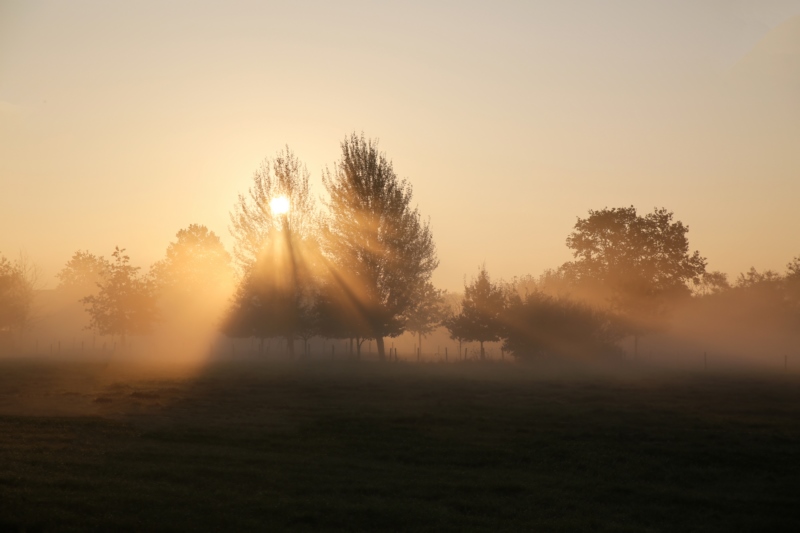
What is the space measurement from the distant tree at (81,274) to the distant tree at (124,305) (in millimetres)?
75023

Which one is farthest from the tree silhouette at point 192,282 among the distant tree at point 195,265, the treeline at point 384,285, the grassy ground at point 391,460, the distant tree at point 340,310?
the grassy ground at point 391,460

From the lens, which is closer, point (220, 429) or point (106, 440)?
point (106, 440)

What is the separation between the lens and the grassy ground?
1512 centimetres

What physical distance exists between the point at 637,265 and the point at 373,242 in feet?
119

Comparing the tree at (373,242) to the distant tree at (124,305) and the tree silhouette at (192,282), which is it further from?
the tree silhouette at (192,282)

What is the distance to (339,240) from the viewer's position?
60.0 m

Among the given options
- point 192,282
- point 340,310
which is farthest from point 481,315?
point 192,282

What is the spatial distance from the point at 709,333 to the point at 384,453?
98169 millimetres

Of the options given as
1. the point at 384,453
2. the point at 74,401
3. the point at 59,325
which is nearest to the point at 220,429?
the point at 384,453

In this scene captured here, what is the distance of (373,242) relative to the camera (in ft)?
194

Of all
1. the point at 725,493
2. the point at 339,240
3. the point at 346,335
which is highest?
the point at 339,240

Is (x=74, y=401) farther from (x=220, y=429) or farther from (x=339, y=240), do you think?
(x=339, y=240)

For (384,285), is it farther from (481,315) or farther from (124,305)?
(124,305)

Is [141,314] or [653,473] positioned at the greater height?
[141,314]
